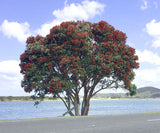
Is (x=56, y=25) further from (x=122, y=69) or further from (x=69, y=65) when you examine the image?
(x=122, y=69)

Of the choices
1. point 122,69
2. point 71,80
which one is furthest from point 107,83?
point 71,80

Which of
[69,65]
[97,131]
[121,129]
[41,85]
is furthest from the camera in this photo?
[41,85]

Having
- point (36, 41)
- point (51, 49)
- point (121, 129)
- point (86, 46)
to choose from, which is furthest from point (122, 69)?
point (121, 129)

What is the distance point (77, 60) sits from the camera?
21109mm

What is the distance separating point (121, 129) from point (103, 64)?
10.2m

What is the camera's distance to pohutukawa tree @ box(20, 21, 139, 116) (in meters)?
21.3

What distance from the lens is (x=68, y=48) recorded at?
2170cm

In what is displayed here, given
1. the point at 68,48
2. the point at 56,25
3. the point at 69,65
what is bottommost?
the point at 69,65

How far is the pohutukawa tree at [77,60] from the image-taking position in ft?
69.8

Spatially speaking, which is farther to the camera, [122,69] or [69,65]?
[122,69]

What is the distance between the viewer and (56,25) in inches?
906

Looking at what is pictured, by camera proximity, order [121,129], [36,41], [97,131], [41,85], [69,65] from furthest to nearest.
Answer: [36,41] → [41,85] → [69,65] → [121,129] → [97,131]

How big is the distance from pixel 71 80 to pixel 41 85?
8.40 ft

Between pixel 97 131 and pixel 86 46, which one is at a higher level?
pixel 86 46
